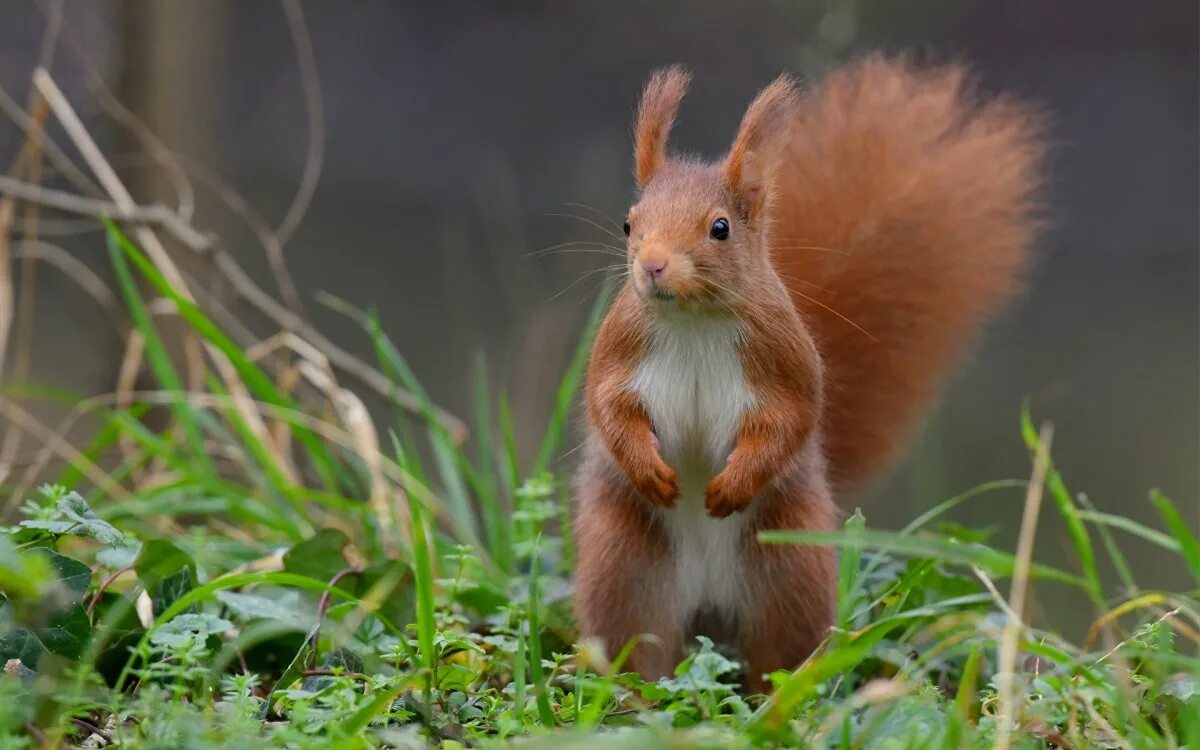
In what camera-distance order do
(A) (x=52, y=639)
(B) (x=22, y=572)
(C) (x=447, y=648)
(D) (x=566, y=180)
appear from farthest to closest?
(D) (x=566, y=180)
(C) (x=447, y=648)
(A) (x=52, y=639)
(B) (x=22, y=572)

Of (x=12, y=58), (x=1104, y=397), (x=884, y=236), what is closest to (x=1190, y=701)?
(x=884, y=236)

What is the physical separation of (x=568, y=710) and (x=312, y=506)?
1830mm

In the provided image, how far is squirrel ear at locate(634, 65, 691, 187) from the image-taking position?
6.27 ft

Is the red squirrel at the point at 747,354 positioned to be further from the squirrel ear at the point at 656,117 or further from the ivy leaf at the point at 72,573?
the ivy leaf at the point at 72,573

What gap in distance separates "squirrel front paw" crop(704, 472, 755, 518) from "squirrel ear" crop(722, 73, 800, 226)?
383mm

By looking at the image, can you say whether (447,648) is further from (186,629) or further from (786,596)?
(786,596)

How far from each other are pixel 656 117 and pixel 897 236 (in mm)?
548

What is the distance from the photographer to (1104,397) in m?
4.41

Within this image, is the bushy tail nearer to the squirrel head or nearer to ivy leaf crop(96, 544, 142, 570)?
the squirrel head

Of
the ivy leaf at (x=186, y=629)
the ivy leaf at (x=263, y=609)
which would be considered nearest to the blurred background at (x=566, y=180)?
the ivy leaf at (x=263, y=609)

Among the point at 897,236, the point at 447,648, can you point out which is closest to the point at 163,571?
the point at 447,648

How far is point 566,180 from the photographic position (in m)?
4.53

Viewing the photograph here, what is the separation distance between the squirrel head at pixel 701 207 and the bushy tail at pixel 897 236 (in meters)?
0.34

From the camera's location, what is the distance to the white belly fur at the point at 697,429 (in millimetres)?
1794
